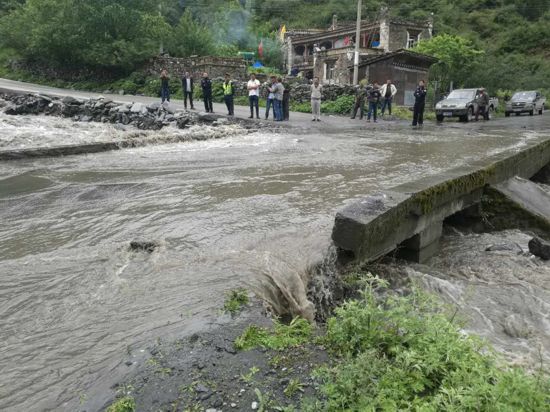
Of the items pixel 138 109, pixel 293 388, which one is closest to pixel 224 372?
pixel 293 388

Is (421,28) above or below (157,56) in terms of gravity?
above

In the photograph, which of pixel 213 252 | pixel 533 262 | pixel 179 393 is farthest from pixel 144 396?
pixel 533 262

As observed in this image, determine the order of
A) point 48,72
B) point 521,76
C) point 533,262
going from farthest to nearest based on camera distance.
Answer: point 521,76 → point 48,72 → point 533,262

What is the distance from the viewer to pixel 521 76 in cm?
4472

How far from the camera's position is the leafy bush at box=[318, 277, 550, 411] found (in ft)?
7.94

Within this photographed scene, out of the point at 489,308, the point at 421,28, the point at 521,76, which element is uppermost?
the point at 421,28

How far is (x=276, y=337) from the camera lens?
3.22 metres

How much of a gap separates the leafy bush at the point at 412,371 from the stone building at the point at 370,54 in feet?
88.1

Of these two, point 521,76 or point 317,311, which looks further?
point 521,76

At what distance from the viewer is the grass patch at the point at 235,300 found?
3633 mm

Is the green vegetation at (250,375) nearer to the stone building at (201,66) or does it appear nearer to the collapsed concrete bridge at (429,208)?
the collapsed concrete bridge at (429,208)

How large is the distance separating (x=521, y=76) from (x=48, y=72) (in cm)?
4198

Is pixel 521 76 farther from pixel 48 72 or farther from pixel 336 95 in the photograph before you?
pixel 48 72

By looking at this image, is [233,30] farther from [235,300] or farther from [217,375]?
[217,375]
